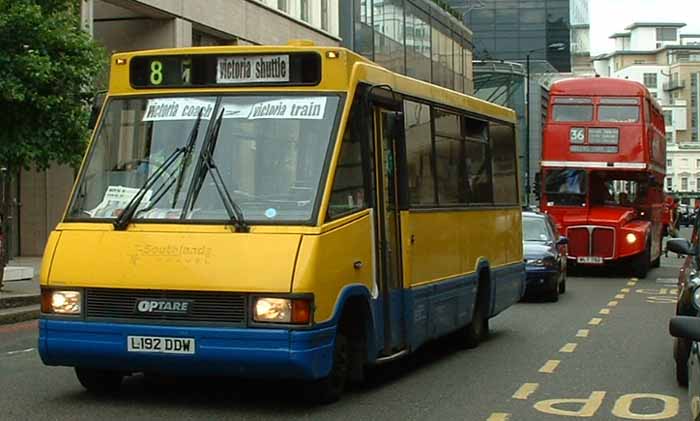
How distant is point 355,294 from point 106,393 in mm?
2148

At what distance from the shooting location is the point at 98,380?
9117 mm

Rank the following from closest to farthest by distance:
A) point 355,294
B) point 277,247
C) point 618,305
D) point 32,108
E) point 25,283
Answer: point 277,247 → point 355,294 → point 32,108 → point 618,305 → point 25,283

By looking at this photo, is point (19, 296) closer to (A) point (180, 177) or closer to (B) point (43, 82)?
(B) point (43, 82)

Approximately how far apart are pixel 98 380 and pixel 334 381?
1.87 metres

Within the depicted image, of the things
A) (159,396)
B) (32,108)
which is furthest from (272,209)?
(32,108)

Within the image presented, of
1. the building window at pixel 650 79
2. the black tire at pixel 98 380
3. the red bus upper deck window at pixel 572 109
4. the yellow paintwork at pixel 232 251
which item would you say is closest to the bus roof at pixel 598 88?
the red bus upper deck window at pixel 572 109

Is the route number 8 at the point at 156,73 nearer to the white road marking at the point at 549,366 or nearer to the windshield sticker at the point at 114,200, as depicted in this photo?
the windshield sticker at the point at 114,200

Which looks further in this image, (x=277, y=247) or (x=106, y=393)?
(x=106, y=393)

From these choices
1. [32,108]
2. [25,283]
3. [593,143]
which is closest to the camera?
[32,108]

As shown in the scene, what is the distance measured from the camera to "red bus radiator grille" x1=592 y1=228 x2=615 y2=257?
1085 inches

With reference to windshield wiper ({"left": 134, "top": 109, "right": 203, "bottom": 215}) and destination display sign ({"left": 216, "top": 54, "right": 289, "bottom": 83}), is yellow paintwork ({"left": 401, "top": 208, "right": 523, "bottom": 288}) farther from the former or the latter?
windshield wiper ({"left": 134, "top": 109, "right": 203, "bottom": 215})

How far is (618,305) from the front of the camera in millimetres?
19625

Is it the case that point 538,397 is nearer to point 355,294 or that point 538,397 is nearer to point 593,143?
point 355,294

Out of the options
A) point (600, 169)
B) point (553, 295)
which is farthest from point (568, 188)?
point (553, 295)
